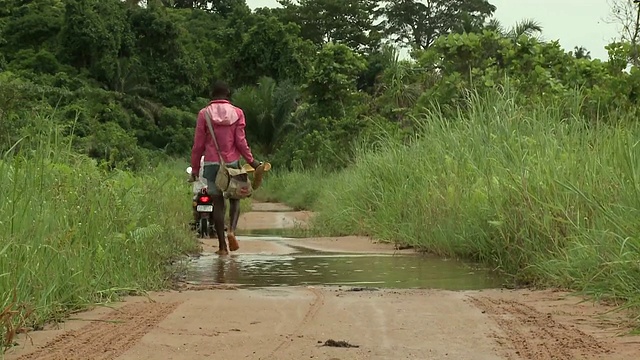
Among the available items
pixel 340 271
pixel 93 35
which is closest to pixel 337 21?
pixel 93 35

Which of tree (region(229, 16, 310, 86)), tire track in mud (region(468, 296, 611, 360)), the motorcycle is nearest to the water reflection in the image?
tire track in mud (region(468, 296, 611, 360))

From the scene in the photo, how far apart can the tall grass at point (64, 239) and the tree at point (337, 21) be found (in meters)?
40.6

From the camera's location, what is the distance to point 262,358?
3795 mm

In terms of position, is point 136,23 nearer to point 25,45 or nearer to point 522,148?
point 25,45

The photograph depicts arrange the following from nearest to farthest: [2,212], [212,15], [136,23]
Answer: [2,212] → [136,23] → [212,15]

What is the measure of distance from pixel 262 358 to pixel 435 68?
1382 cm

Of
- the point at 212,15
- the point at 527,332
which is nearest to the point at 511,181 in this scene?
the point at 527,332

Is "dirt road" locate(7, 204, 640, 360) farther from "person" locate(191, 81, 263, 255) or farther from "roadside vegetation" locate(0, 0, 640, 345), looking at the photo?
"person" locate(191, 81, 263, 255)

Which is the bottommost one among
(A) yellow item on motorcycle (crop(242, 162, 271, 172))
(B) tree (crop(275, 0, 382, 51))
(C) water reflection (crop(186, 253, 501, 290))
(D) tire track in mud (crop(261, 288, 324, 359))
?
(C) water reflection (crop(186, 253, 501, 290))

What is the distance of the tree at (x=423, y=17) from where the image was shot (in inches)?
Result: 1924

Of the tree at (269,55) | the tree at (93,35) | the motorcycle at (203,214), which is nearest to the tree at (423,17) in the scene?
the tree at (269,55)

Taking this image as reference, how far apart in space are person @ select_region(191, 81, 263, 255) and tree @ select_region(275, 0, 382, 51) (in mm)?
38008

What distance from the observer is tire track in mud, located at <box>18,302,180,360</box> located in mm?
3855

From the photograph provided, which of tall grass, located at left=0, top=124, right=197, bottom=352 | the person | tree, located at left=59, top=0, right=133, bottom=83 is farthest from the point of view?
tree, located at left=59, top=0, right=133, bottom=83
